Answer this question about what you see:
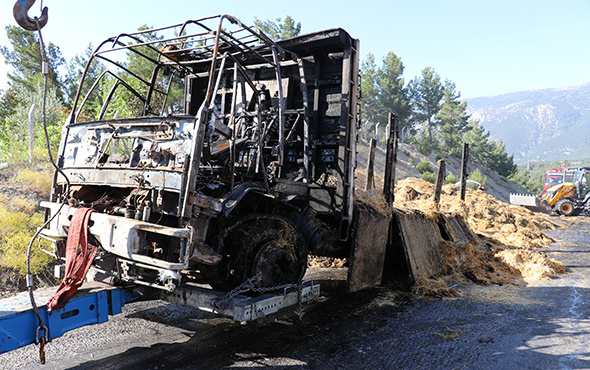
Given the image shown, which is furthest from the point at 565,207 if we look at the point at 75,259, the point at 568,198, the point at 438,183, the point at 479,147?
the point at 479,147

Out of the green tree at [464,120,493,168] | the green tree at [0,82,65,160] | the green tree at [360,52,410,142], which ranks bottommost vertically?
the green tree at [0,82,65,160]

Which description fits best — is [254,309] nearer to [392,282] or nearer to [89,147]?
[89,147]

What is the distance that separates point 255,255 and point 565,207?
2566 cm

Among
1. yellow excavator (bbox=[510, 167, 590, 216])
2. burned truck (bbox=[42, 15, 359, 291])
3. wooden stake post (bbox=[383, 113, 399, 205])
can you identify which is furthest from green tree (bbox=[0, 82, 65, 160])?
yellow excavator (bbox=[510, 167, 590, 216])

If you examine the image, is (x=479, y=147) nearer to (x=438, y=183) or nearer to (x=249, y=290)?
(x=438, y=183)

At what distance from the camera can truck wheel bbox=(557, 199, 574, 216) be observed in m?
23.9

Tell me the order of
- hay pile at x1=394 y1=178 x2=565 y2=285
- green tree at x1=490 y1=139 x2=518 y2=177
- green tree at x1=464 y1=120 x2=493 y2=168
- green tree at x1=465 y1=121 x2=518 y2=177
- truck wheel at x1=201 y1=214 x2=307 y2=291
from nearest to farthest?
1. truck wheel at x1=201 y1=214 x2=307 y2=291
2. hay pile at x1=394 y1=178 x2=565 y2=285
3. green tree at x1=464 y1=120 x2=493 y2=168
4. green tree at x1=465 y1=121 x2=518 y2=177
5. green tree at x1=490 y1=139 x2=518 y2=177

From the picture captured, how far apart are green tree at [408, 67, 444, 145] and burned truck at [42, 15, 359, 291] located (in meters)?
49.4

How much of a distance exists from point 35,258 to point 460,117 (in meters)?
53.7

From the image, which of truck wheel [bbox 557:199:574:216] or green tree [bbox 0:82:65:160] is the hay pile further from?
green tree [bbox 0:82:65:160]

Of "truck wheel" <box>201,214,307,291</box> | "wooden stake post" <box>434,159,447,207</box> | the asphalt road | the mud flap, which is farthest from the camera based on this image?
"wooden stake post" <box>434,159,447,207</box>

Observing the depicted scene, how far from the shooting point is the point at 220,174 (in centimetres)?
507

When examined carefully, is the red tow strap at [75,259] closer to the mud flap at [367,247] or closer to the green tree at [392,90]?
the mud flap at [367,247]

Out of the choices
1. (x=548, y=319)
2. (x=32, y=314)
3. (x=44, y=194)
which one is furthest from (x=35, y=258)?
(x=548, y=319)
